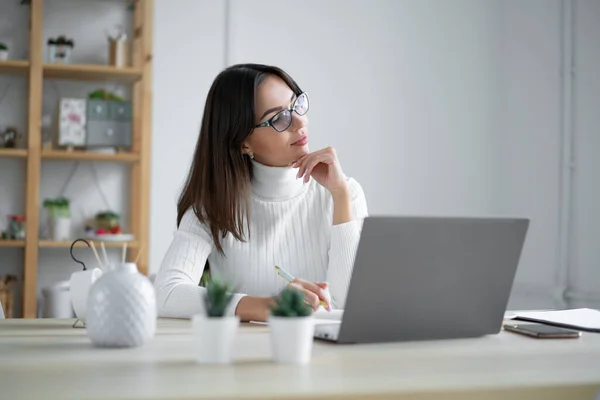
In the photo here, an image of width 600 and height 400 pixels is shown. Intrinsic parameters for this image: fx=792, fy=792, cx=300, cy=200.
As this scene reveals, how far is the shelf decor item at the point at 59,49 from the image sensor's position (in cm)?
374

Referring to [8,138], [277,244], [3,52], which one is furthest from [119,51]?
[277,244]

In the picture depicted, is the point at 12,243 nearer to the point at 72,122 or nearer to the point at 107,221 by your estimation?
the point at 107,221

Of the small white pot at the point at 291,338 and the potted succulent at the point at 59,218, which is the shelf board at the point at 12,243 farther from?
the small white pot at the point at 291,338

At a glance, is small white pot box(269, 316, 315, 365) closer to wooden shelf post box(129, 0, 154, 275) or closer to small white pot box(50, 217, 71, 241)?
wooden shelf post box(129, 0, 154, 275)

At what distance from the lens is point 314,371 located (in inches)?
36.9

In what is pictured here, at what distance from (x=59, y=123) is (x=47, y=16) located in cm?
57

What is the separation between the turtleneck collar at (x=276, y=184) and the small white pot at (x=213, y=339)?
113cm

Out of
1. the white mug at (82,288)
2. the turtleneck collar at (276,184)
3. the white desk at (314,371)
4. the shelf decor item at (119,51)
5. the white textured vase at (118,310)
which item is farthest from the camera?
the shelf decor item at (119,51)

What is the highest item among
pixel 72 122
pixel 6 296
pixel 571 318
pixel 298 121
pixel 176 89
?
pixel 176 89

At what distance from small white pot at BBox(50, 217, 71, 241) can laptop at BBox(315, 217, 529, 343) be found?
2676 millimetres

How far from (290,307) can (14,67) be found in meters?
3.02

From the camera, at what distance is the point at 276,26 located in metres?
4.11

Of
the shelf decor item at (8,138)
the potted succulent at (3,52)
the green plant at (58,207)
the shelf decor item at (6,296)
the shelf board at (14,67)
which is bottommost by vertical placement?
the shelf decor item at (6,296)

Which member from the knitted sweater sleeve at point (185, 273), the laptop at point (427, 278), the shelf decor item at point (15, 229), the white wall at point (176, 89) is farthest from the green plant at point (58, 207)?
the laptop at point (427, 278)
